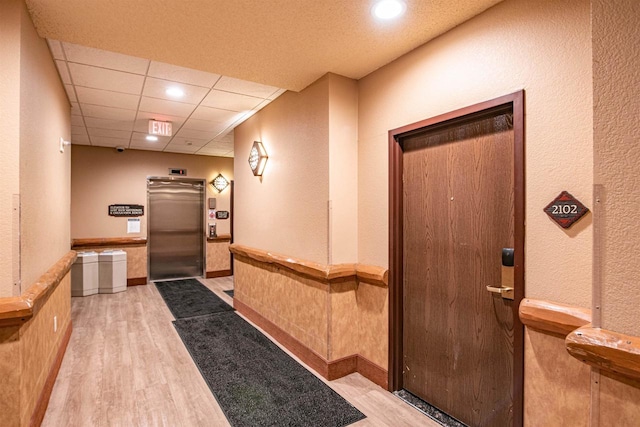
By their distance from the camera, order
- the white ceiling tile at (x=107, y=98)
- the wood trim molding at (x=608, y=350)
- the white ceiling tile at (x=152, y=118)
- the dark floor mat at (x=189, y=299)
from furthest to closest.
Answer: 1. the dark floor mat at (x=189, y=299)
2. the white ceiling tile at (x=152, y=118)
3. the white ceiling tile at (x=107, y=98)
4. the wood trim molding at (x=608, y=350)

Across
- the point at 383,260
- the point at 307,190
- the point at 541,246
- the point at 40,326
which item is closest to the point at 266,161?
the point at 307,190

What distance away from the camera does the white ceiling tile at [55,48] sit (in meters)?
2.61

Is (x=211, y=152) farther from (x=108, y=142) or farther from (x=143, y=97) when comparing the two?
(x=143, y=97)

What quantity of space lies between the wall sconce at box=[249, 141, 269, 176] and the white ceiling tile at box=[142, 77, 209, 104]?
34.0 inches

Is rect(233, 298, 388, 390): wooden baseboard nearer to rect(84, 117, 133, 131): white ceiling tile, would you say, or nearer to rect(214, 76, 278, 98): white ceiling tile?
rect(214, 76, 278, 98): white ceiling tile

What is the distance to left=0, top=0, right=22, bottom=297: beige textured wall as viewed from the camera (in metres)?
1.88

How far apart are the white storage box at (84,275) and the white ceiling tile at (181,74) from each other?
172 inches

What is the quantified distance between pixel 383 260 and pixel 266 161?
209 cm

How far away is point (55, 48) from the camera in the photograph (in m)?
2.71

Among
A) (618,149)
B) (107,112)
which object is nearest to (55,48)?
(107,112)

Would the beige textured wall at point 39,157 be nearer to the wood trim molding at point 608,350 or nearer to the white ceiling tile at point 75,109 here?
the white ceiling tile at point 75,109

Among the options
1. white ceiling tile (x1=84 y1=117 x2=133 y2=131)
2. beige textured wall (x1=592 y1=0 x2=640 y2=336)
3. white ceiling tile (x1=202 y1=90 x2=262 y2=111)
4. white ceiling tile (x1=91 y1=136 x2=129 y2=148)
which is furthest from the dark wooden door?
white ceiling tile (x1=91 y1=136 x2=129 y2=148)

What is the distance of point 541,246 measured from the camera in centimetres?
178

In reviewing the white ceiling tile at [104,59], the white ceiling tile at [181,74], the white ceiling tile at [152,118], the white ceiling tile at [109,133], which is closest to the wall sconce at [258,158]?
the white ceiling tile at [181,74]
